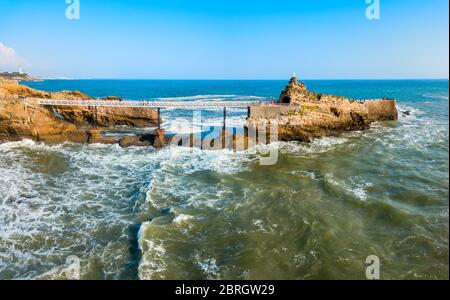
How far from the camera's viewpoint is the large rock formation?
133ft

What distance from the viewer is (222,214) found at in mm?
20797

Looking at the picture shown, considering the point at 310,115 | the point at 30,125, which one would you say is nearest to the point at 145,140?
the point at 30,125

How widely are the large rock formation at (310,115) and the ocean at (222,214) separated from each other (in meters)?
5.46

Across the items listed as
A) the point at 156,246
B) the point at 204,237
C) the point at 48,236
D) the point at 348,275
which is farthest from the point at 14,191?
the point at 348,275

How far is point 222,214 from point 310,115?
2487 centimetres

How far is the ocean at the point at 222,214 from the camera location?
1578 centimetres

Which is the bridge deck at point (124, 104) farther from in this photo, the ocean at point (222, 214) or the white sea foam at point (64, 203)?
the ocean at point (222, 214)

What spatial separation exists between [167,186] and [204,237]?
27.5 feet

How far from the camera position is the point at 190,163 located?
3184cm

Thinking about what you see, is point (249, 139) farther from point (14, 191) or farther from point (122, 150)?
point (14, 191)

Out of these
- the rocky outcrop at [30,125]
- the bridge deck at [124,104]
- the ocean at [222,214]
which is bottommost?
the ocean at [222,214]
